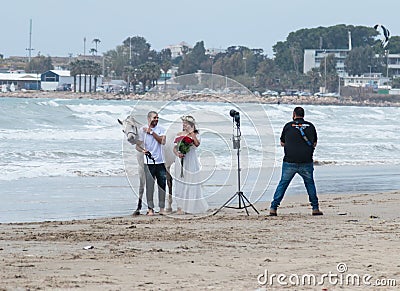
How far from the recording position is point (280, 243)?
8.83 meters

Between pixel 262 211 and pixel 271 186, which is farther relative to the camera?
pixel 271 186

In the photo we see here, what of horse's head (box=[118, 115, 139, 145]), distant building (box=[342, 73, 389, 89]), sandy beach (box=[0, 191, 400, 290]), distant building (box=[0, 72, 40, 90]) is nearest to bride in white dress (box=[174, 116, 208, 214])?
sandy beach (box=[0, 191, 400, 290])

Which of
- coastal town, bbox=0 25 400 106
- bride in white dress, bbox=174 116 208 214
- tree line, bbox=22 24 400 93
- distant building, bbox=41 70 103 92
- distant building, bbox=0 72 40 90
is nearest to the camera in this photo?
bride in white dress, bbox=174 116 208 214

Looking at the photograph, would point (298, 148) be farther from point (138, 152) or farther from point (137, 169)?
point (137, 169)

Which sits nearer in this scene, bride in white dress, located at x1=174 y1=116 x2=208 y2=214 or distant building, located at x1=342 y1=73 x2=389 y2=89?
bride in white dress, located at x1=174 y1=116 x2=208 y2=214

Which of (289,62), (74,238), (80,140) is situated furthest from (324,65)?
(74,238)

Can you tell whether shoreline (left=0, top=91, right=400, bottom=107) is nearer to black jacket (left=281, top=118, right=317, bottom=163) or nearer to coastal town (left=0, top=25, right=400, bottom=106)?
coastal town (left=0, top=25, right=400, bottom=106)

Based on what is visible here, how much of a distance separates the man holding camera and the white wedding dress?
1033 millimetres

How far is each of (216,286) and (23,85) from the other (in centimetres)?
14417

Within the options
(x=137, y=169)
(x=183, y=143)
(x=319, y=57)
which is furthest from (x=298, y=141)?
(x=319, y=57)

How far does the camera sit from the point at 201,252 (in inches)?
319

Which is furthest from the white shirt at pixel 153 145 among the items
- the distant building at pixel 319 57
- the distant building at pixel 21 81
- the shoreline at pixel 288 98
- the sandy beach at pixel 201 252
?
the distant building at pixel 319 57

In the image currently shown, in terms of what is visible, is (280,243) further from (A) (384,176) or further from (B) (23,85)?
→ (B) (23,85)

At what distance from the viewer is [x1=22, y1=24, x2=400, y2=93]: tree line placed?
14150cm
